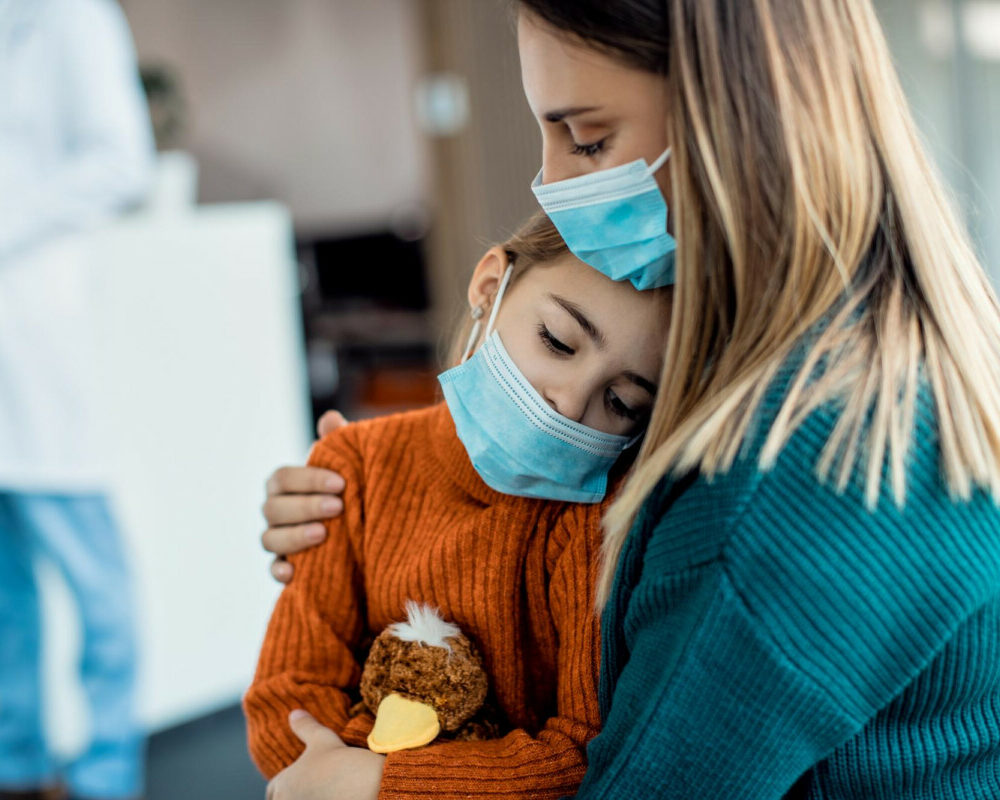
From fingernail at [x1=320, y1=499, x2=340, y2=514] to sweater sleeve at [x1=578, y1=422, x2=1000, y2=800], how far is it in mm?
484

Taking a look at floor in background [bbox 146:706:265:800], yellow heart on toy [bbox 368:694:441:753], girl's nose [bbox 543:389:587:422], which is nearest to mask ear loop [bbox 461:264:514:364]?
girl's nose [bbox 543:389:587:422]

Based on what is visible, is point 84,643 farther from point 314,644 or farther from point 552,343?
point 552,343

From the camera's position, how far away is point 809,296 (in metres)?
0.74

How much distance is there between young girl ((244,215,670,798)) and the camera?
87 cm

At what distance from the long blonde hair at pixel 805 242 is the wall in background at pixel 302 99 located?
625 centimetres

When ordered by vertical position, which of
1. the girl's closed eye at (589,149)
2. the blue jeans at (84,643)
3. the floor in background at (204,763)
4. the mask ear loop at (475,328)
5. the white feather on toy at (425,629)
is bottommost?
the floor in background at (204,763)

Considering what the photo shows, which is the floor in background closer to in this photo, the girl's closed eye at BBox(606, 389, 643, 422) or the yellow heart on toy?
the yellow heart on toy

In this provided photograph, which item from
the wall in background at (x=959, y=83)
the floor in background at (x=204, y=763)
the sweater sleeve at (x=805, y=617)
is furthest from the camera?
the wall in background at (x=959, y=83)

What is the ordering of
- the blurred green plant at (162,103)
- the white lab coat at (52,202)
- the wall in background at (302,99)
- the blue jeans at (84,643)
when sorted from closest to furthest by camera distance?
1. the white lab coat at (52,202)
2. the blue jeans at (84,643)
3. the blurred green plant at (162,103)
4. the wall in background at (302,99)

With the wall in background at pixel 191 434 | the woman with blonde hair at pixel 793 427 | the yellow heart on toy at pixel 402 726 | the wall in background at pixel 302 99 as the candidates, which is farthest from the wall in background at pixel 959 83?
the wall in background at pixel 302 99

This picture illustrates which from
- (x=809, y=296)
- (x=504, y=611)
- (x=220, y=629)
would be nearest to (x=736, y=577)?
(x=809, y=296)

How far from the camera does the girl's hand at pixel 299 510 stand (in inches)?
42.2

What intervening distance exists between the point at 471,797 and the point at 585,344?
1.32 feet

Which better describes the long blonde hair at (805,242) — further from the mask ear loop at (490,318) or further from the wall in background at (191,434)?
the wall in background at (191,434)
